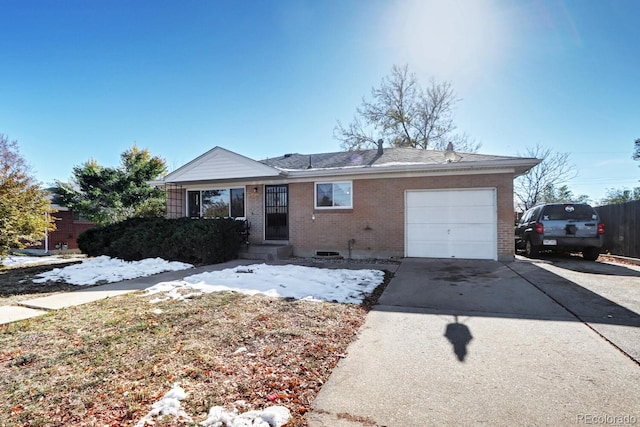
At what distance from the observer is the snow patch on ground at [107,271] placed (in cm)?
675

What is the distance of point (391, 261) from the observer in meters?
9.00

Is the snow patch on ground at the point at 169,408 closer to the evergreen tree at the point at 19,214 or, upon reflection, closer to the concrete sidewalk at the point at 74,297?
the concrete sidewalk at the point at 74,297

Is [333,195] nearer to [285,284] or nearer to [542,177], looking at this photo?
[285,284]

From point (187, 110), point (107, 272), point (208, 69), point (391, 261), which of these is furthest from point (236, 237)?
point (187, 110)

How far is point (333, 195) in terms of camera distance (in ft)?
33.3

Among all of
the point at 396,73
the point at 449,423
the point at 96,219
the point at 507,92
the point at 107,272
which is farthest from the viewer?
the point at 396,73

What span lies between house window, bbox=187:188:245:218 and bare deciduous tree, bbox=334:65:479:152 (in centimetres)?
1412

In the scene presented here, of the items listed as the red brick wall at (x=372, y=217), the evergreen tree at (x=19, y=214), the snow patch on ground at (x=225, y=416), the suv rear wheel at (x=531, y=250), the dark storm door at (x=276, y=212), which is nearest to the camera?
the snow patch on ground at (x=225, y=416)

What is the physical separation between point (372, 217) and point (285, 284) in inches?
184

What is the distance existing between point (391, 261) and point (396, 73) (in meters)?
18.9

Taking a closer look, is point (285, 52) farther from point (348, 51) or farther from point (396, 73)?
point (396, 73)

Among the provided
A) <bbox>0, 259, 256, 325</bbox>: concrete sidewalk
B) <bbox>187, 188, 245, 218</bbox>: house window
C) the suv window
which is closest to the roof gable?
the suv window

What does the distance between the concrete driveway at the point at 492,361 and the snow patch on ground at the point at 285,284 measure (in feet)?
2.69
